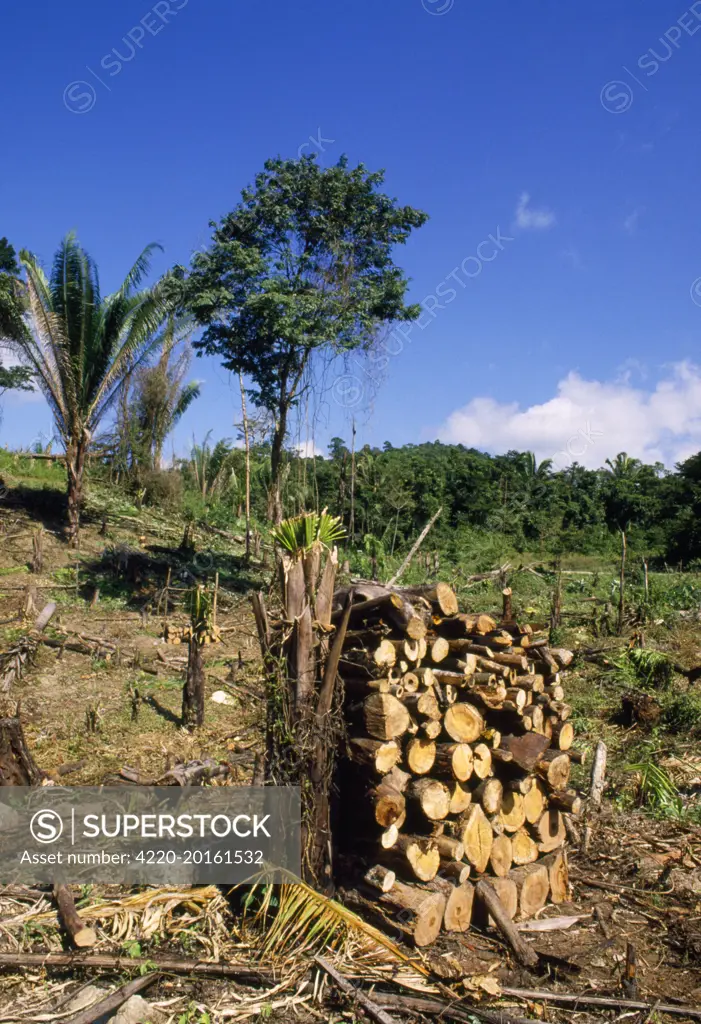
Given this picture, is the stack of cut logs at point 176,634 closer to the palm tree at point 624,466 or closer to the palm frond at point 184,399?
the palm frond at point 184,399

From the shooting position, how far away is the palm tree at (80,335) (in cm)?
1352

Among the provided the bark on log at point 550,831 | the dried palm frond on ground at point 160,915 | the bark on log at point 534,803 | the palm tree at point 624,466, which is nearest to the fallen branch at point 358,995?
the dried palm frond on ground at point 160,915

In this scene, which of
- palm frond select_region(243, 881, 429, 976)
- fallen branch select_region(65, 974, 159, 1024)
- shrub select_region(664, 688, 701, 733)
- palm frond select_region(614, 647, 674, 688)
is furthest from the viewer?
palm frond select_region(614, 647, 674, 688)

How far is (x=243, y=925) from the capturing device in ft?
13.6

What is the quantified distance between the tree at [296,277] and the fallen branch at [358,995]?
36.6 ft

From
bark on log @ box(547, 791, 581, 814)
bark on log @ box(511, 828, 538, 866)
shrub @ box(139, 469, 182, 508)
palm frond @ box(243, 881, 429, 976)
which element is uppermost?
shrub @ box(139, 469, 182, 508)

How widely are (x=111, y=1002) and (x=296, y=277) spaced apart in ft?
43.8

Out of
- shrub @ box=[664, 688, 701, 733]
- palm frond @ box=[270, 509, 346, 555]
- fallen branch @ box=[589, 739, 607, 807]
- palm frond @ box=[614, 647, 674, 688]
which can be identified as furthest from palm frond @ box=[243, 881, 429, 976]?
palm frond @ box=[614, 647, 674, 688]

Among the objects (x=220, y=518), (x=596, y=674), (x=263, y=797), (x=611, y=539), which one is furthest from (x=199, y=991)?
(x=611, y=539)

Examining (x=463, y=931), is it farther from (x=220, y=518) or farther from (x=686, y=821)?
(x=220, y=518)

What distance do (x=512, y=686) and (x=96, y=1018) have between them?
2.69m

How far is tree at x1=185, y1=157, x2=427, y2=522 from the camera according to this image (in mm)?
14023

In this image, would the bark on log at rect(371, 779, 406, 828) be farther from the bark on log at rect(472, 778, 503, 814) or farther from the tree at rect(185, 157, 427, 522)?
the tree at rect(185, 157, 427, 522)

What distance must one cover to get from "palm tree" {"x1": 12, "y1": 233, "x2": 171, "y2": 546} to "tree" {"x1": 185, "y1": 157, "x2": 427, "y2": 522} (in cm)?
94
